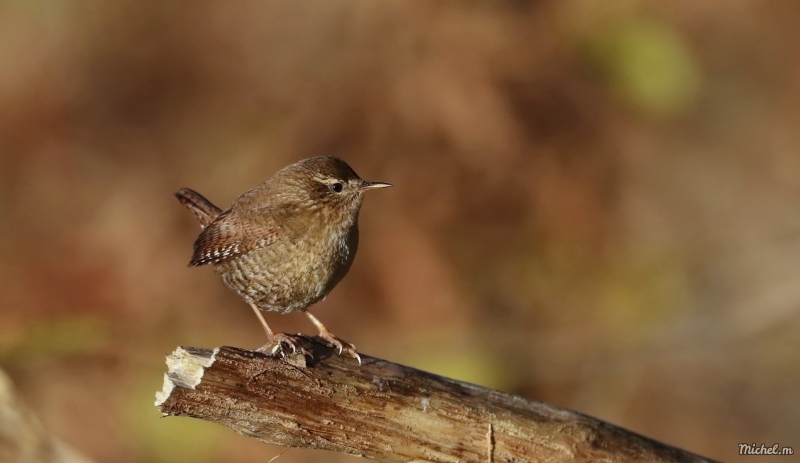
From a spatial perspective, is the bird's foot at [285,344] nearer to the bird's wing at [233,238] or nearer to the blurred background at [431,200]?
the bird's wing at [233,238]

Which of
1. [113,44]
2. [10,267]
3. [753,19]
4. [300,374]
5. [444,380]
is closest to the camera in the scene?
[300,374]

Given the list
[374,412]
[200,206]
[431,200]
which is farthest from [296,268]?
[431,200]

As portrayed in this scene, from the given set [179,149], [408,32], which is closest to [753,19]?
[408,32]

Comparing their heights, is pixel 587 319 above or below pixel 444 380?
above

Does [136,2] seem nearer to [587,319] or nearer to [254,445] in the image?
[254,445]

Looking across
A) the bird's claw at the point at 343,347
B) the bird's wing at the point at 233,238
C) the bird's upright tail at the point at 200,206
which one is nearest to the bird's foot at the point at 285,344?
the bird's claw at the point at 343,347

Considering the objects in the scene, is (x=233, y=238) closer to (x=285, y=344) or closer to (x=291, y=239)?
(x=291, y=239)


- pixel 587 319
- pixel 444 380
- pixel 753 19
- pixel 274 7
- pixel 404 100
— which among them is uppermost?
pixel 753 19
